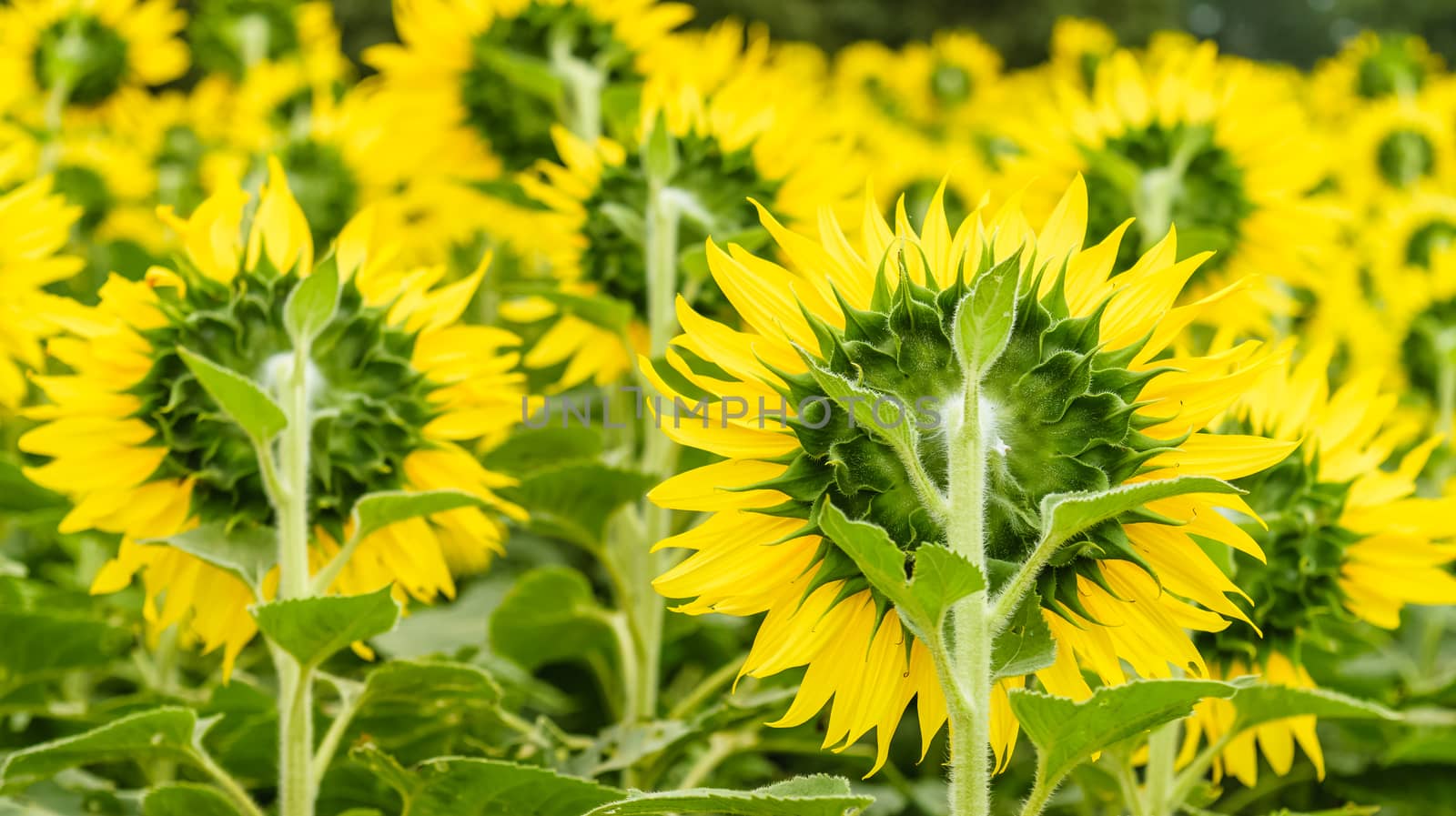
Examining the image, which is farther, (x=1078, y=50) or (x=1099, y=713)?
(x=1078, y=50)

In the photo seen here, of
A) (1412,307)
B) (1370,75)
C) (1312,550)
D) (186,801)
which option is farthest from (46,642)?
(1370,75)

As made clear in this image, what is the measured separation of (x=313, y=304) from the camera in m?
1.23

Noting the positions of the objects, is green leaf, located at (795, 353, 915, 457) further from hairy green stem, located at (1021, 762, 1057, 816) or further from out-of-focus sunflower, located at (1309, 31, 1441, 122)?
out-of-focus sunflower, located at (1309, 31, 1441, 122)

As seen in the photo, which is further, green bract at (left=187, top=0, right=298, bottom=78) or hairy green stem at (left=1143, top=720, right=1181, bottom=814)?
green bract at (left=187, top=0, right=298, bottom=78)

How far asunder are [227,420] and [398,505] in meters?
0.22

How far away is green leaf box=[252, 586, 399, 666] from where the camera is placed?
45.6 inches

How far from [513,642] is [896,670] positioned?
0.83m

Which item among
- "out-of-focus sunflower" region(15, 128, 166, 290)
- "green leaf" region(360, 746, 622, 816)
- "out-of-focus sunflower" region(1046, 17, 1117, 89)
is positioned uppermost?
"out-of-focus sunflower" region(1046, 17, 1117, 89)

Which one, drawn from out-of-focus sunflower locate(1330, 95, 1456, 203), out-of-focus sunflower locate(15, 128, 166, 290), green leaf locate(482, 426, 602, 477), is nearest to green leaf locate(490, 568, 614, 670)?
green leaf locate(482, 426, 602, 477)

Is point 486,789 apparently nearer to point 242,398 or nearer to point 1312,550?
point 242,398

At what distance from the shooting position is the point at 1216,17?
17.6 m

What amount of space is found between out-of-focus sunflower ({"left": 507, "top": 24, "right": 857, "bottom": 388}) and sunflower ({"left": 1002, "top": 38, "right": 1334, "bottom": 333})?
1.25 ft

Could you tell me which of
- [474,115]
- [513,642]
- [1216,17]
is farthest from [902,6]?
[513,642]

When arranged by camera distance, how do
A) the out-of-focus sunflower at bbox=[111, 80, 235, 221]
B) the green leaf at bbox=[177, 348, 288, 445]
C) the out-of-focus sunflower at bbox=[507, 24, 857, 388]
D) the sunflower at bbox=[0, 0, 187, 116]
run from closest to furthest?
the green leaf at bbox=[177, 348, 288, 445] → the out-of-focus sunflower at bbox=[507, 24, 857, 388] → the sunflower at bbox=[0, 0, 187, 116] → the out-of-focus sunflower at bbox=[111, 80, 235, 221]
